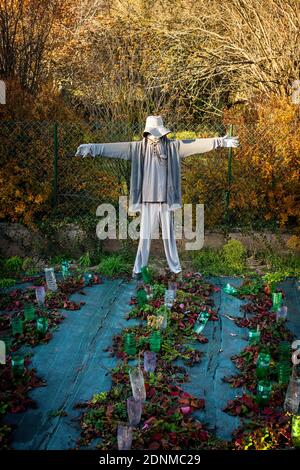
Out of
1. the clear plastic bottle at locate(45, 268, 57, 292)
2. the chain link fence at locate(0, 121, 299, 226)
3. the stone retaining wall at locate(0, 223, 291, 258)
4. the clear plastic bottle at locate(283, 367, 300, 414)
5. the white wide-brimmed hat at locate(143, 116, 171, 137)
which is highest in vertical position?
the white wide-brimmed hat at locate(143, 116, 171, 137)

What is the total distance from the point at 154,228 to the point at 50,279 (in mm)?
1387

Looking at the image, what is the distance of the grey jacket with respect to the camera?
20.7 ft

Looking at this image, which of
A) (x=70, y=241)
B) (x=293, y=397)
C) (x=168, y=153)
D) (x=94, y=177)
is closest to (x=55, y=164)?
(x=94, y=177)

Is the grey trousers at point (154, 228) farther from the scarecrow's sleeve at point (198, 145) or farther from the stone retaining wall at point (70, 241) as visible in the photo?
the stone retaining wall at point (70, 241)

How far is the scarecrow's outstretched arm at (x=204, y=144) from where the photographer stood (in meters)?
6.29

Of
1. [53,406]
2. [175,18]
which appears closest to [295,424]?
[53,406]

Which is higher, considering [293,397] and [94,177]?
[94,177]

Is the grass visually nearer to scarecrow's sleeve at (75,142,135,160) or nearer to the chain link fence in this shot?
the chain link fence

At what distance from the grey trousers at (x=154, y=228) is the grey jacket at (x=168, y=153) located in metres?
0.16

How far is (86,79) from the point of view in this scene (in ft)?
37.9

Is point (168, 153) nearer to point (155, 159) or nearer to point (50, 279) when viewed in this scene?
point (155, 159)

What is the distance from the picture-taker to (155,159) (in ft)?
20.5

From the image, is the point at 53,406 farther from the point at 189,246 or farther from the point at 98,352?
the point at 189,246

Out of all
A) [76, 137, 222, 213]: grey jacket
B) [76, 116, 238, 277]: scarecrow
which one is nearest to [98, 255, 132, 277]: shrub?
[76, 116, 238, 277]: scarecrow
